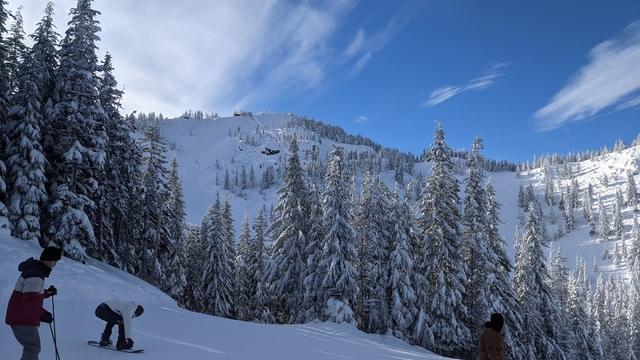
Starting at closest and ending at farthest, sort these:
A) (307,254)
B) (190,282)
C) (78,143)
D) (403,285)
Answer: (78,143)
(403,285)
(307,254)
(190,282)

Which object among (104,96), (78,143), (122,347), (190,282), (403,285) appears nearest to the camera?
(122,347)

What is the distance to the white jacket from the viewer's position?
32.3 feet

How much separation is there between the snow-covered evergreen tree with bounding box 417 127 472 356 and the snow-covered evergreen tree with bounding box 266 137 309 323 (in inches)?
345

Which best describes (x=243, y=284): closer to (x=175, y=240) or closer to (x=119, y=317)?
(x=175, y=240)

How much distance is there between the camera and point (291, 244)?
3284cm

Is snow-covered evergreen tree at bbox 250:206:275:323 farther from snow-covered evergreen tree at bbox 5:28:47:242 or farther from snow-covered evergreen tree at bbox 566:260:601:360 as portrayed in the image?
snow-covered evergreen tree at bbox 566:260:601:360

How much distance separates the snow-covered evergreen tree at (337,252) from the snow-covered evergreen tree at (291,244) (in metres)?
2.31

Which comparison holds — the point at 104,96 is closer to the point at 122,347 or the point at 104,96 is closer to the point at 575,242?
the point at 122,347

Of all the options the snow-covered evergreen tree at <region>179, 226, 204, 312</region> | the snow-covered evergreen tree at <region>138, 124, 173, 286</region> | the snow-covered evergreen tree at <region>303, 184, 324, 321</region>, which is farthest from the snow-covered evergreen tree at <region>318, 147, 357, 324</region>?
the snow-covered evergreen tree at <region>179, 226, 204, 312</region>

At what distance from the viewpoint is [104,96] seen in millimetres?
27750

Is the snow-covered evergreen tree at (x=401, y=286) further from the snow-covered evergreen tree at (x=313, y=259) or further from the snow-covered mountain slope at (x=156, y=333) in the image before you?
the snow-covered mountain slope at (x=156, y=333)

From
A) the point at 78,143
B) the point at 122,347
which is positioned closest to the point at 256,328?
the point at 122,347

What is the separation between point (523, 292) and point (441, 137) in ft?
46.7

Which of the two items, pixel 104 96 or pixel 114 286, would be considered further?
pixel 104 96
